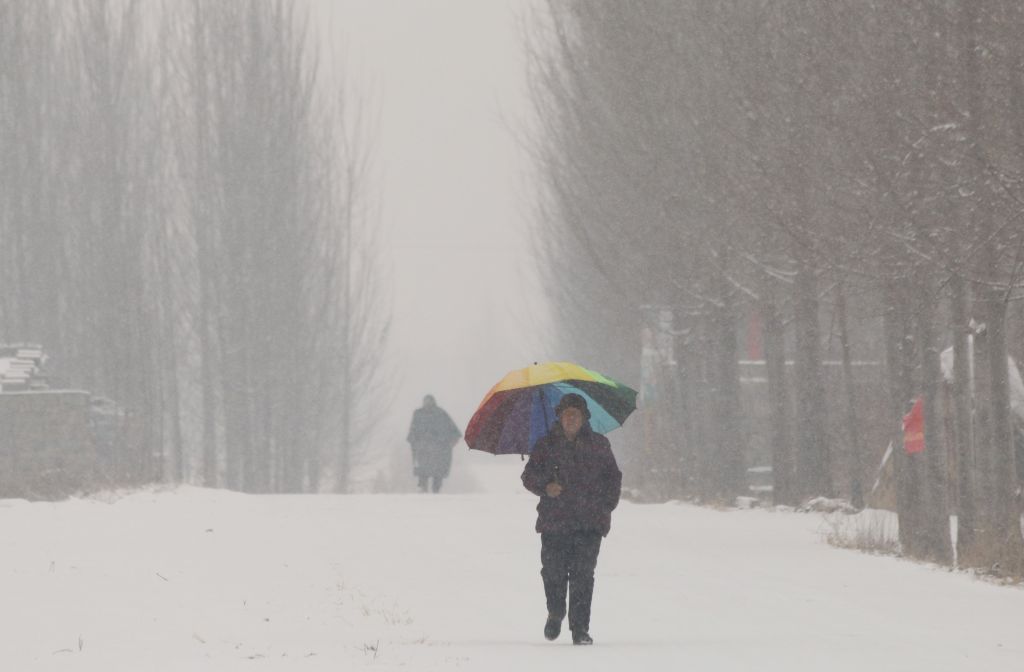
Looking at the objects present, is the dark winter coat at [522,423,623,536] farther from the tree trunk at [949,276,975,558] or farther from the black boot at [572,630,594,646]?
the tree trunk at [949,276,975,558]

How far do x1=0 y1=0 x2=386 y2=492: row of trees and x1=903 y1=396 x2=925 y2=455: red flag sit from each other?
64.9 ft

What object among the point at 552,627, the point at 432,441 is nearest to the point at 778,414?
the point at 432,441

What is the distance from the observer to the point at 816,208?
16844 millimetres

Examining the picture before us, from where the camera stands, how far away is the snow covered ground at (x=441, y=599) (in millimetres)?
9359

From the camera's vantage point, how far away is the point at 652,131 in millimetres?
24719

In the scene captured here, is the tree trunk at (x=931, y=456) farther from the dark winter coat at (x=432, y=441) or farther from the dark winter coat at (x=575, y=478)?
the dark winter coat at (x=432, y=441)

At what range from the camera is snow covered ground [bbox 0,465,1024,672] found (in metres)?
9.36

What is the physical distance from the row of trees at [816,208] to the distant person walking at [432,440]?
3.83m

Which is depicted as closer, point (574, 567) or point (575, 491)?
point (575, 491)

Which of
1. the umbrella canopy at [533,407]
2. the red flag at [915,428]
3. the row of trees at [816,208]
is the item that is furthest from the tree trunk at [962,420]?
the umbrella canopy at [533,407]

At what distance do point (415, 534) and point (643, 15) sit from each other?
342 inches

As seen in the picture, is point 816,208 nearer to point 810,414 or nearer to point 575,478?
point 810,414

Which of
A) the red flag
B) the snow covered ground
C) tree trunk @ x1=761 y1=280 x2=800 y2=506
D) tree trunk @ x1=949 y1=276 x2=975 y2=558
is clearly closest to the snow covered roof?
the snow covered ground

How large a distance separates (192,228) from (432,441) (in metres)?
16.5
